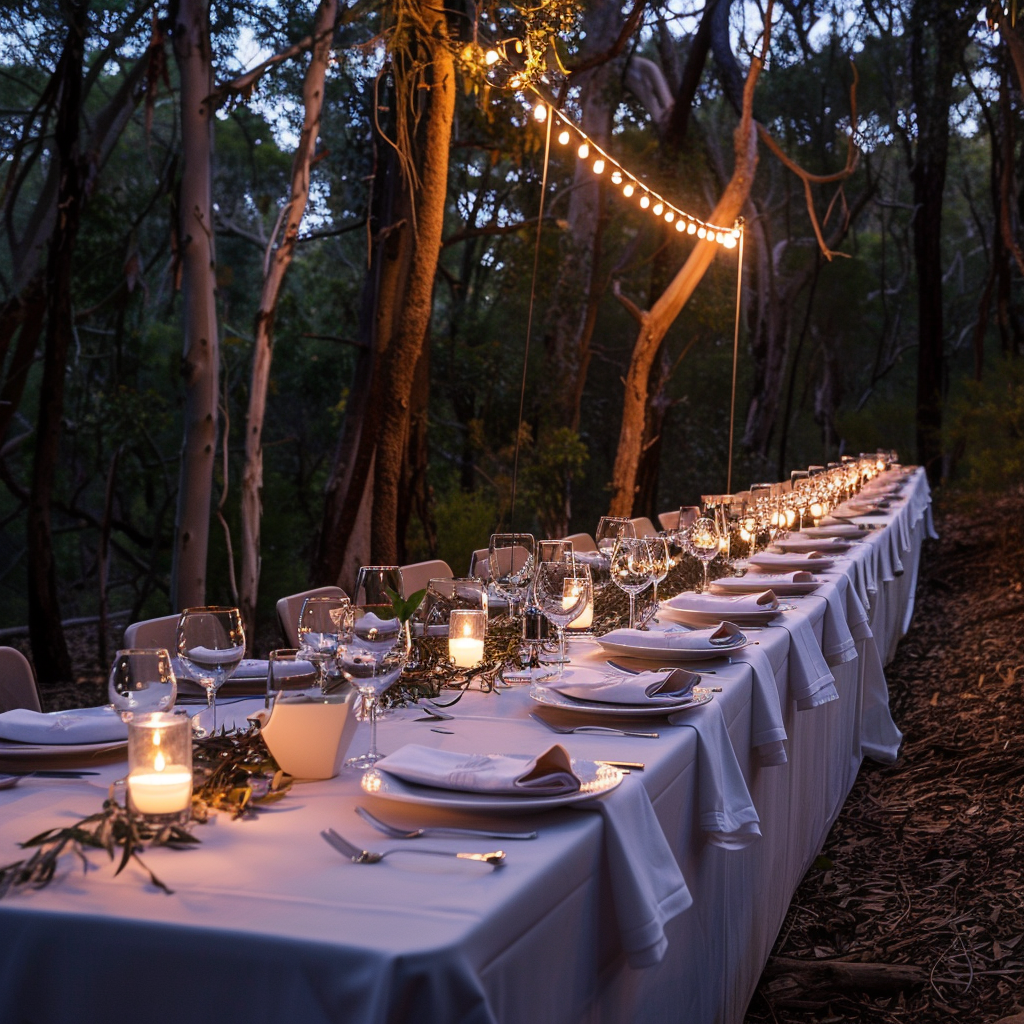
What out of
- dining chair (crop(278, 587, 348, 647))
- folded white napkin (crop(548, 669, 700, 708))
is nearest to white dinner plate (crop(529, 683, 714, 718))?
folded white napkin (crop(548, 669, 700, 708))

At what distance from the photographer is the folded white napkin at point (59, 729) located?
1701 millimetres

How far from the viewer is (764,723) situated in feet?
7.79

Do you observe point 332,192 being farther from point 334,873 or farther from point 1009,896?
point 334,873

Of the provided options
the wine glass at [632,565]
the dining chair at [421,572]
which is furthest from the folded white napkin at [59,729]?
the dining chair at [421,572]

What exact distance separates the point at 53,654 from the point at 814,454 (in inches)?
804

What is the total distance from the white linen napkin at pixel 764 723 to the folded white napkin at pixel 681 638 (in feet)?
0.22

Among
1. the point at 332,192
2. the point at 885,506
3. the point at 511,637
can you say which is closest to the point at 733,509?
the point at 511,637

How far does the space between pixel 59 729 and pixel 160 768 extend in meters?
0.52

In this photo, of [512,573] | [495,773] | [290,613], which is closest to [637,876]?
[495,773]

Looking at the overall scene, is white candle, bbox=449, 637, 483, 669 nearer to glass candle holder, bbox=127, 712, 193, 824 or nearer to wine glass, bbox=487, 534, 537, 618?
wine glass, bbox=487, 534, 537, 618

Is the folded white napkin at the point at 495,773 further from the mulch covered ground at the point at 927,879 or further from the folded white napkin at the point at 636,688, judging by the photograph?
the mulch covered ground at the point at 927,879

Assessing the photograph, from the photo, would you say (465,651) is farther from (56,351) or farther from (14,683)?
(56,351)

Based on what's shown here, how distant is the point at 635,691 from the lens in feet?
6.31

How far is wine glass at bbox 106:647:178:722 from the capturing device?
4.98ft
